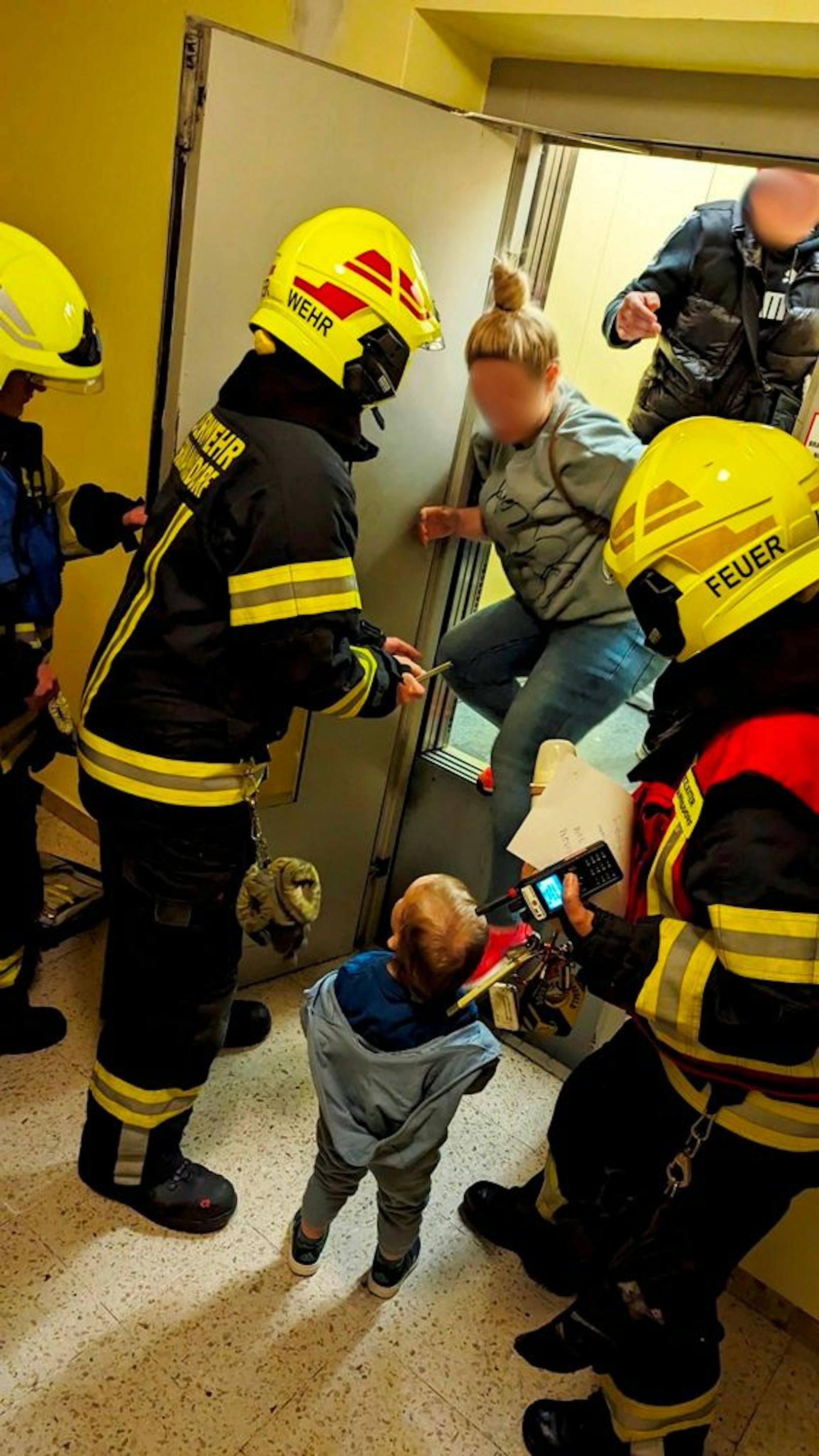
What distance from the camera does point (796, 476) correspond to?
129 cm

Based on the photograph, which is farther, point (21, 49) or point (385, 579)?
point (21, 49)

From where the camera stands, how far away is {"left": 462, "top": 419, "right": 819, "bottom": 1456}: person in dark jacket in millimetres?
1192

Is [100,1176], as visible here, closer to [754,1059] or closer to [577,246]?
[754,1059]

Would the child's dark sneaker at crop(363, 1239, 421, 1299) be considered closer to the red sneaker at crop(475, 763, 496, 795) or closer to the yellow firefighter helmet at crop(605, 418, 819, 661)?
the red sneaker at crop(475, 763, 496, 795)

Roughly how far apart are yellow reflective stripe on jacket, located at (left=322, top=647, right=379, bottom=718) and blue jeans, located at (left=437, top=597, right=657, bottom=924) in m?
0.50

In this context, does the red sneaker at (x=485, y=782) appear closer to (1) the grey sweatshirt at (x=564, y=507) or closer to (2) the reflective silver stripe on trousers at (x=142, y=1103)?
(1) the grey sweatshirt at (x=564, y=507)

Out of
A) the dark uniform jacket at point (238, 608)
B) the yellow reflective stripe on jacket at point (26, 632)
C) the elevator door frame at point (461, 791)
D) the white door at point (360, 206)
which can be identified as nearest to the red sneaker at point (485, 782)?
the elevator door frame at point (461, 791)

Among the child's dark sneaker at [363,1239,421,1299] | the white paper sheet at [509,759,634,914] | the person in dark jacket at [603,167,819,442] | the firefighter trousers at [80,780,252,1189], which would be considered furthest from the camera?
the person in dark jacket at [603,167,819,442]

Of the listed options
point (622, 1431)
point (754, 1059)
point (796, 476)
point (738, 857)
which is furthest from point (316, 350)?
point (622, 1431)

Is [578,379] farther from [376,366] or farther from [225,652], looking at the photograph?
[225,652]

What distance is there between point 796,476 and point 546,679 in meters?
0.88

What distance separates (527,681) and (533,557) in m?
0.28

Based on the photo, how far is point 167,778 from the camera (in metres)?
1.68

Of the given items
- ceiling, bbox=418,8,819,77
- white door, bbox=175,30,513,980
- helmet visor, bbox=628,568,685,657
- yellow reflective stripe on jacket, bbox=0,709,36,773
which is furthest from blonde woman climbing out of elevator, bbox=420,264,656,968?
yellow reflective stripe on jacket, bbox=0,709,36,773
